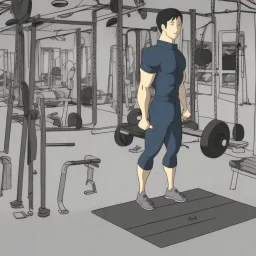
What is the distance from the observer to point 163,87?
249 cm

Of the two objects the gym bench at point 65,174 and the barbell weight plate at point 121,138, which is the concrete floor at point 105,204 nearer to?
the gym bench at point 65,174

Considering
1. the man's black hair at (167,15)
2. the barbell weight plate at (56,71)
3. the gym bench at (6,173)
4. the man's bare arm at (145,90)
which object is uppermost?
the barbell weight plate at (56,71)

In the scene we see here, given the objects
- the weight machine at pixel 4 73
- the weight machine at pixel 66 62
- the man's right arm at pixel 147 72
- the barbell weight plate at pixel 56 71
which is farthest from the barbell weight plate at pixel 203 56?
the barbell weight plate at pixel 56 71

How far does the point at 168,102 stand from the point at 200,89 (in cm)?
473

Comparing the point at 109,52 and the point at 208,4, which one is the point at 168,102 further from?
the point at 109,52

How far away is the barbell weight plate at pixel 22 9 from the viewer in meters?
2.49

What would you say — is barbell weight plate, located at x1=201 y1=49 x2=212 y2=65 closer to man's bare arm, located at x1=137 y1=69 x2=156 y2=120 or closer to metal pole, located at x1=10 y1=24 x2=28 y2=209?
man's bare arm, located at x1=137 y1=69 x2=156 y2=120

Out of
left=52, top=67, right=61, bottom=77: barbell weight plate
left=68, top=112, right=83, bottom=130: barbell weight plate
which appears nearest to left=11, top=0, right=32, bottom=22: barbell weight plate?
left=68, top=112, right=83, bottom=130: barbell weight plate

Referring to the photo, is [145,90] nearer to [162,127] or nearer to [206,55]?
[162,127]

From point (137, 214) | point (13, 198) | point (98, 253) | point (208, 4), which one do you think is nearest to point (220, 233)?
point (137, 214)

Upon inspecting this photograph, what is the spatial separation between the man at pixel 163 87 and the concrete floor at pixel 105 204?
544 mm

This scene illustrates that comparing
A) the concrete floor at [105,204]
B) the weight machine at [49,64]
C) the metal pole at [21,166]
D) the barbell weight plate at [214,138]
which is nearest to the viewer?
the concrete floor at [105,204]

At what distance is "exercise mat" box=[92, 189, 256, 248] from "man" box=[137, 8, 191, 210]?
329mm

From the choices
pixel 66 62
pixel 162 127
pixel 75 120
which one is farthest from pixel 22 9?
pixel 66 62
